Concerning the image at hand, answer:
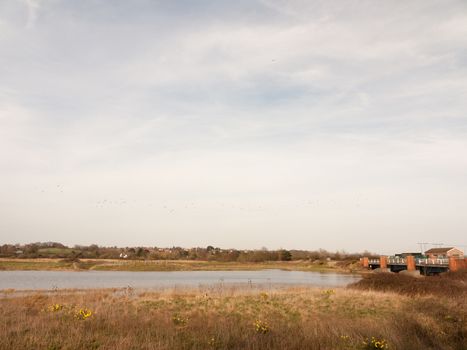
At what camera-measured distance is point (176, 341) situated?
442 inches

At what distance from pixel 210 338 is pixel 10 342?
5.28 m

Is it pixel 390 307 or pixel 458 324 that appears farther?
pixel 390 307

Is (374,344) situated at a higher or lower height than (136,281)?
higher

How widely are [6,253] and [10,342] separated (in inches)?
6015

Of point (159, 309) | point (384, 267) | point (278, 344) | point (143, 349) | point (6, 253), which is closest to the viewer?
point (143, 349)

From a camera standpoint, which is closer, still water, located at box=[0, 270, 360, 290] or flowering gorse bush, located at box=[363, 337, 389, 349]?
flowering gorse bush, located at box=[363, 337, 389, 349]

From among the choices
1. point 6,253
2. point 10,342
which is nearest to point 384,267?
point 10,342

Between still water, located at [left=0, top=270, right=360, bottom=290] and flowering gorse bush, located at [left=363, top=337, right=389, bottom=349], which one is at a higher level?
flowering gorse bush, located at [left=363, top=337, right=389, bottom=349]

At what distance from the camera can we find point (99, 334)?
39.8 ft

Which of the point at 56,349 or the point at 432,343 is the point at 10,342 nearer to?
the point at 56,349

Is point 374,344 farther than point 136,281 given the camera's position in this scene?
No

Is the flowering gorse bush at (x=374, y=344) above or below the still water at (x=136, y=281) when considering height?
above

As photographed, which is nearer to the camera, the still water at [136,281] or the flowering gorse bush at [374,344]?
the flowering gorse bush at [374,344]

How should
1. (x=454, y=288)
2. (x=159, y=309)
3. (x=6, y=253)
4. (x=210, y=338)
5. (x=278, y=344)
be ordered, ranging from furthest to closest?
(x=6, y=253) → (x=454, y=288) → (x=159, y=309) → (x=210, y=338) → (x=278, y=344)
